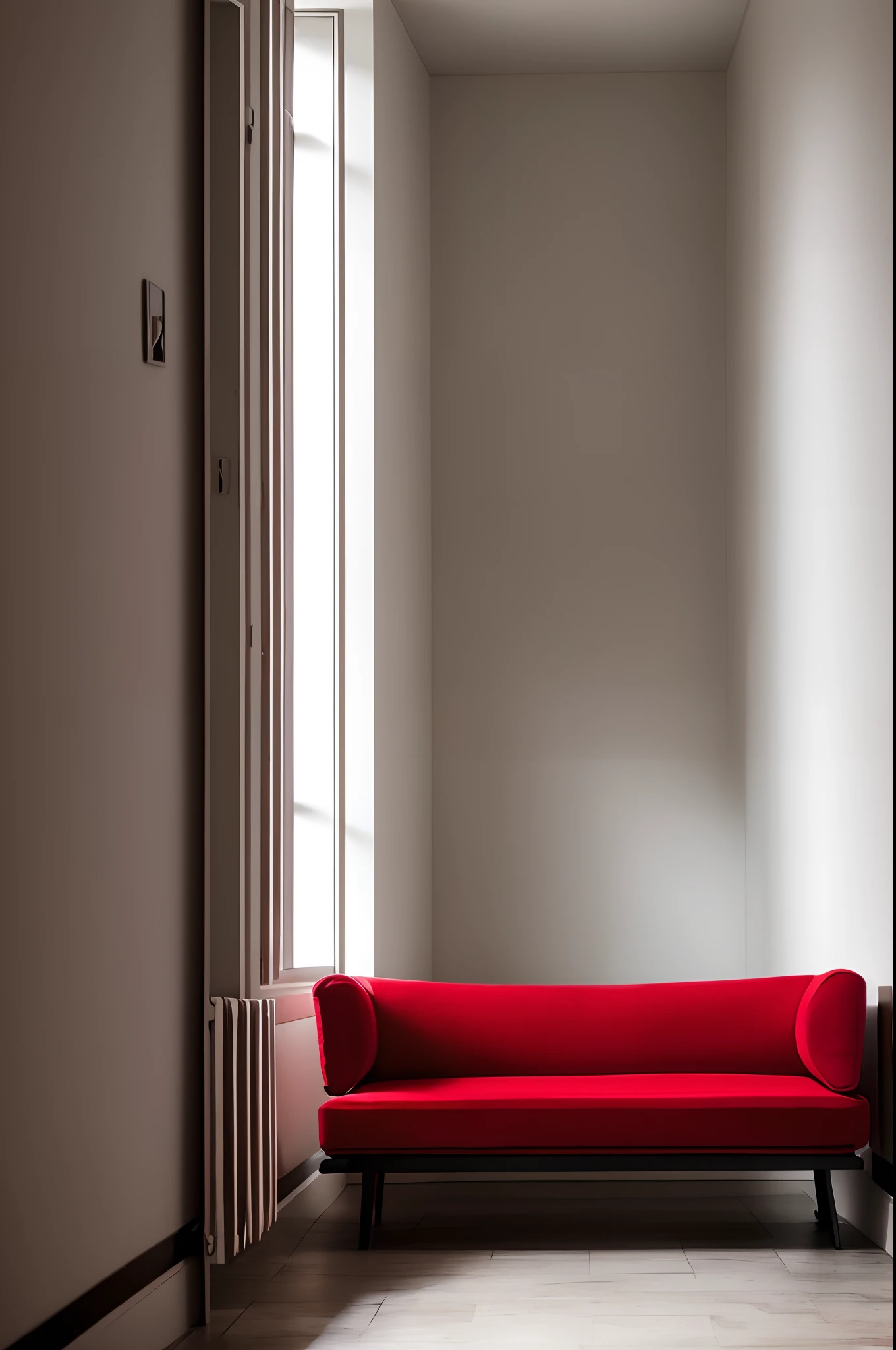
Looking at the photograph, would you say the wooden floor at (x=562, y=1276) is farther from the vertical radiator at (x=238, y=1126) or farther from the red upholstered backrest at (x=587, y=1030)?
the red upholstered backrest at (x=587, y=1030)

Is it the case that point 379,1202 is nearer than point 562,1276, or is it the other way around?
point 562,1276

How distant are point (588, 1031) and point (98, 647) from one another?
2059mm

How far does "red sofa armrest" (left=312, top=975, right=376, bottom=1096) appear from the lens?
137 inches

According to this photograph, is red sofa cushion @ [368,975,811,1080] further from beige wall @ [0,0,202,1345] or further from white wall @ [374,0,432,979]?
beige wall @ [0,0,202,1345]

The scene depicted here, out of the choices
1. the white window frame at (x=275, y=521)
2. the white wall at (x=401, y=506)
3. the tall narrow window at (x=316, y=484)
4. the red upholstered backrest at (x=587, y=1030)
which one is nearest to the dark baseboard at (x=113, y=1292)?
the white window frame at (x=275, y=521)

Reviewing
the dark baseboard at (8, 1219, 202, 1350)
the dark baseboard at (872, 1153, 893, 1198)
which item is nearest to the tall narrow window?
the dark baseboard at (8, 1219, 202, 1350)

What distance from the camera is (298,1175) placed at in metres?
3.76

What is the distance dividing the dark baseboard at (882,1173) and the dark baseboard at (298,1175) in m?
1.48

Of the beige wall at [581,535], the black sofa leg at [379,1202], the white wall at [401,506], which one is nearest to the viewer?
the black sofa leg at [379,1202]

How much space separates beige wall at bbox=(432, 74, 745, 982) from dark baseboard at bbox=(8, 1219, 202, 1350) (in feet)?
8.55

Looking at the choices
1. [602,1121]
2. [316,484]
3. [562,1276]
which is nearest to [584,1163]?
[602,1121]

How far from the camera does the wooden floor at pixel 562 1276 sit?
2.67 m

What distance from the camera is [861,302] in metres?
3.35

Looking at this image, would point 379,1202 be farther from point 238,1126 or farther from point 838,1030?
point 838,1030
